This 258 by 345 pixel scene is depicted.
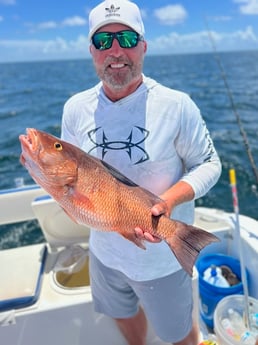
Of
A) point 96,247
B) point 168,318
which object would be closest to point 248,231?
point 168,318

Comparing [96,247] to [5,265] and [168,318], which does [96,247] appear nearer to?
[168,318]

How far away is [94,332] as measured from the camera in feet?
8.61

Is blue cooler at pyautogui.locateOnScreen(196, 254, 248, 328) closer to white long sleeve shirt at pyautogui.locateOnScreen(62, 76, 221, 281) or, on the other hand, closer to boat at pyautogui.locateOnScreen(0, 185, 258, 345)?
boat at pyautogui.locateOnScreen(0, 185, 258, 345)

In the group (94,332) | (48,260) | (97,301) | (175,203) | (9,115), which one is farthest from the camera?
(9,115)

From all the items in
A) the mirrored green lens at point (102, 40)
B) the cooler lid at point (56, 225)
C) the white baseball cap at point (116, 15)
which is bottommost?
the cooler lid at point (56, 225)

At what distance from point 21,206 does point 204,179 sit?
2.26 meters

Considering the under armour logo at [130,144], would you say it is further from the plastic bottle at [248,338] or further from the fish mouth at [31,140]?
the plastic bottle at [248,338]

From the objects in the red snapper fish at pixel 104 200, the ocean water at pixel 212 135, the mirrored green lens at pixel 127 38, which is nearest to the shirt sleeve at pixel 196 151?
the red snapper fish at pixel 104 200

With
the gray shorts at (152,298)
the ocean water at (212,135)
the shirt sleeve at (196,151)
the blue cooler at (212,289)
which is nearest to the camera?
the shirt sleeve at (196,151)

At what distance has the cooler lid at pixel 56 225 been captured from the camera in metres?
3.19

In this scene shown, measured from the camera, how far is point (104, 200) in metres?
1.65

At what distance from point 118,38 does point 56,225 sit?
6.62ft

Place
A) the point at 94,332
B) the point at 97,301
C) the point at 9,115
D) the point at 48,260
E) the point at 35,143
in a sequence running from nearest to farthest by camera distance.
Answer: the point at 35,143
the point at 97,301
the point at 94,332
the point at 48,260
the point at 9,115

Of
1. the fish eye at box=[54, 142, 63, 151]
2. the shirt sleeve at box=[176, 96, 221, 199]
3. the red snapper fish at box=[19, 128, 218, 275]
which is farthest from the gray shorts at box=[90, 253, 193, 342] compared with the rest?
the fish eye at box=[54, 142, 63, 151]
